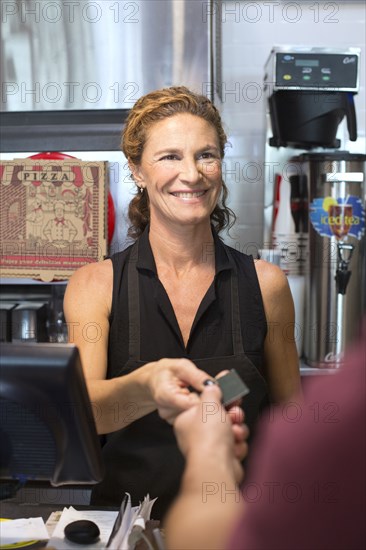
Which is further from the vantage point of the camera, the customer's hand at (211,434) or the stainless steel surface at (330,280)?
the stainless steel surface at (330,280)

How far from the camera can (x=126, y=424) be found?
4.94ft

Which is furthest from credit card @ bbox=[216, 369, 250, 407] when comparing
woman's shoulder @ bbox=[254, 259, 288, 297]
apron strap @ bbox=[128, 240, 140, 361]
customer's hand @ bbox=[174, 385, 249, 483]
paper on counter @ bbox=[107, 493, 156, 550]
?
woman's shoulder @ bbox=[254, 259, 288, 297]

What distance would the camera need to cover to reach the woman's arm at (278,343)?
1712mm

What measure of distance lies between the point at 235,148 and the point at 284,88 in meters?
0.52

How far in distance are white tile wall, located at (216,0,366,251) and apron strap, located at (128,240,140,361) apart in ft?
3.89

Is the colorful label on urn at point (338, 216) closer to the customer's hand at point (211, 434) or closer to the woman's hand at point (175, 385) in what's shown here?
the woman's hand at point (175, 385)

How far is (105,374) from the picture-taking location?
5.24ft

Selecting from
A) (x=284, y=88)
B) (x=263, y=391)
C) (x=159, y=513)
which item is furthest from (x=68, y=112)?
(x=159, y=513)

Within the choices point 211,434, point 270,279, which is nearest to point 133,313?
point 270,279

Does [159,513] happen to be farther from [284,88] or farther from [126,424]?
[284,88]

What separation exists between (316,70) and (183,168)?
3.04ft

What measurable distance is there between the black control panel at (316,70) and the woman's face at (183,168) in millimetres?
772

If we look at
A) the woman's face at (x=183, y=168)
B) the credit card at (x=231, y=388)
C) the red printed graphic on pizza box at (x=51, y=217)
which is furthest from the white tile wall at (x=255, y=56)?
the credit card at (x=231, y=388)

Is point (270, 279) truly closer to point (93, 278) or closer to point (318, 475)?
point (93, 278)
